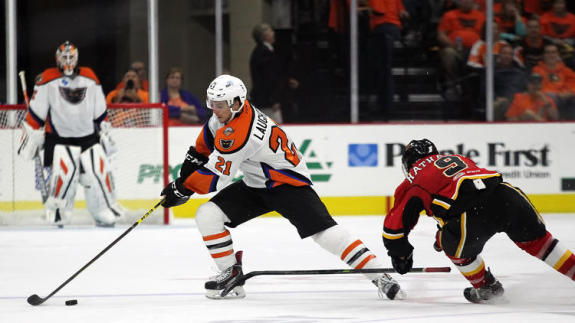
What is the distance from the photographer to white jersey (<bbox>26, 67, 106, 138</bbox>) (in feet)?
22.4

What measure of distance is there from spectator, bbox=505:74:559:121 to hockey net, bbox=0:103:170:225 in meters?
2.74

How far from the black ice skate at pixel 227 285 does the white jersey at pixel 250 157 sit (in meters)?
0.37

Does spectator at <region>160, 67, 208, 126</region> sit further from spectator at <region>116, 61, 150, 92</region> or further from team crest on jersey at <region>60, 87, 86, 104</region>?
team crest on jersey at <region>60, 87, 86, 104</region>

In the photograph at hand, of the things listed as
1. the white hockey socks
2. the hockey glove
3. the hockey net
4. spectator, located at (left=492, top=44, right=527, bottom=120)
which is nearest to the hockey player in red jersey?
the white hockey socks

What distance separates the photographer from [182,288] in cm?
448

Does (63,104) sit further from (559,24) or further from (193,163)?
(559,24)

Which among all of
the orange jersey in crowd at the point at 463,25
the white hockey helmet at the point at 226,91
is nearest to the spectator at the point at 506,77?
the orange jersey in crowd at the point at 463,25

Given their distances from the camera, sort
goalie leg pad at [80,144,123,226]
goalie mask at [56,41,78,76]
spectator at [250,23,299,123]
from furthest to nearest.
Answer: spectator at [250,23,299,123]
goalie leg pad at [80,144,123,226]
goalie mask at [56,41,78,76]

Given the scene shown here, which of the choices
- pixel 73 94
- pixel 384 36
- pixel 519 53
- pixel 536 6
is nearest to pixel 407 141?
pixel 384 36

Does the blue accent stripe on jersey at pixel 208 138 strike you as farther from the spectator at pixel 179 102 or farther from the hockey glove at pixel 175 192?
the spectator at pixel 179 102

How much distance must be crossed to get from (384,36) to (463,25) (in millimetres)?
638

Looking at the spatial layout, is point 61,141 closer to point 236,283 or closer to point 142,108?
point 142,108

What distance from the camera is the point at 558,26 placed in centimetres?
805

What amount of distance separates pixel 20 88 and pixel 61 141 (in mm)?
1115
